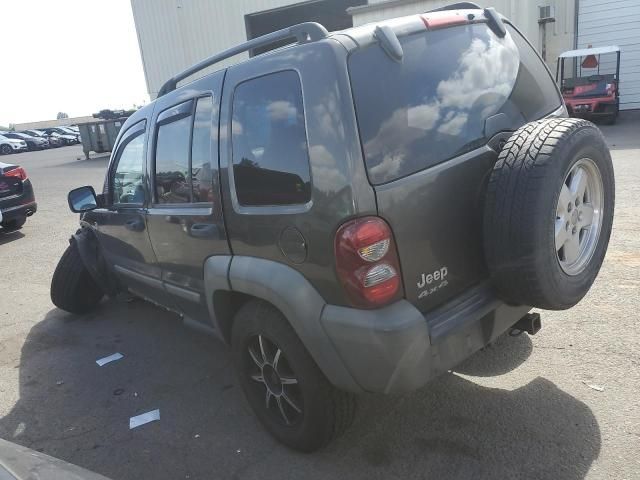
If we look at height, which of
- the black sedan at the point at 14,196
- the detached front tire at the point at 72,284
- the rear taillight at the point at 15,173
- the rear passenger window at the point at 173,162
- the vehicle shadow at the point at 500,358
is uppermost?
the rear passenger window at the point at 173,162

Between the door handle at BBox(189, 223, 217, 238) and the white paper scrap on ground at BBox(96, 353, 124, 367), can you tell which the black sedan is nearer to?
the white paper scrap on ground at BBox(96, 353, 124, 367)

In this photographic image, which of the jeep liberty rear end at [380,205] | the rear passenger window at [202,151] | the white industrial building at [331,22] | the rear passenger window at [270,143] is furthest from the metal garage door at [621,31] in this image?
the rear passenger window at [270,143]

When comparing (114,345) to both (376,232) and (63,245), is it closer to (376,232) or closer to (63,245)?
(376,232)

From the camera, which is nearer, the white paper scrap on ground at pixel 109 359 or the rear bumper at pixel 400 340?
the rear bumper at pixel 400 340

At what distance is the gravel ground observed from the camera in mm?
2531

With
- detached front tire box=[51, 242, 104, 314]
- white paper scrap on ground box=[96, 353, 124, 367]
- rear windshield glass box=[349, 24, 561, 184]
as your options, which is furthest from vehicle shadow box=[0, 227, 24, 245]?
rear windshield glass box=[349, 24, 561, 184]

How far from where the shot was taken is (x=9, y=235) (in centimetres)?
915

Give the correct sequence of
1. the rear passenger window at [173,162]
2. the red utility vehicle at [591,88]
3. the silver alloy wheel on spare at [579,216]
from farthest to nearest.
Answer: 1. the red utility vehicle at [591,88]
2. the rear passenger window at [173,162]
3. the silver alloy wheel on spare at [579,216]

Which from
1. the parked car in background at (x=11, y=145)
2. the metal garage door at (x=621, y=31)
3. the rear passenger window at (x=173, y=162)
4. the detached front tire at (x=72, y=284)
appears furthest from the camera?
the parked car in background at (x=11, y=145)

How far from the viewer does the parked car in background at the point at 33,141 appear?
4116cm

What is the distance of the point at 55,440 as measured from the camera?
311 centimetres

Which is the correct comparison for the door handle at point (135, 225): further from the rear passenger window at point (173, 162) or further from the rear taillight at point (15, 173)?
the rear taillight at point (15, 173)

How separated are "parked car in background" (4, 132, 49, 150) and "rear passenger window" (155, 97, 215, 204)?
145ft

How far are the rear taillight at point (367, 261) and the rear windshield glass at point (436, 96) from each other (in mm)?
219
